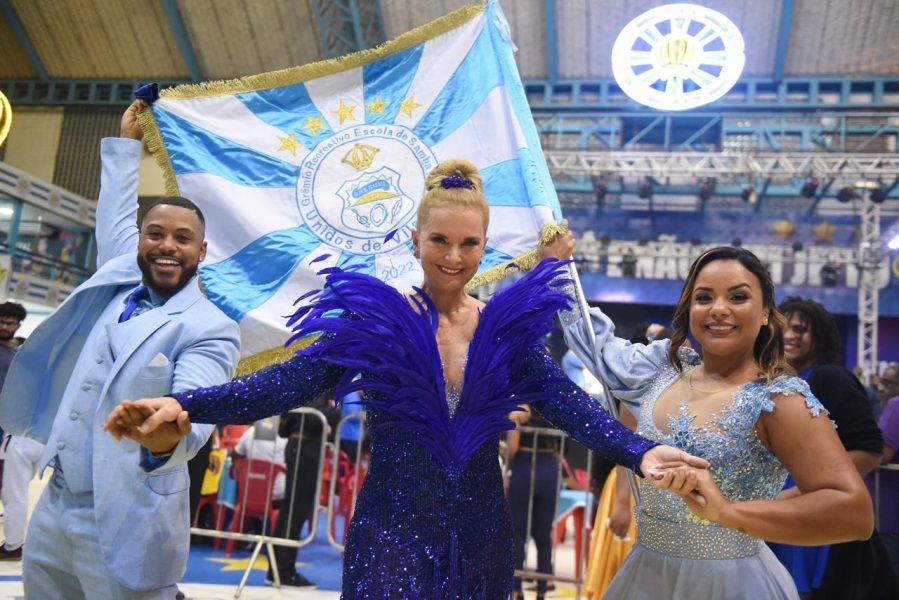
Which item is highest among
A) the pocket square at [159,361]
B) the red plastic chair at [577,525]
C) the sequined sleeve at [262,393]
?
the pocket square at [159,361]

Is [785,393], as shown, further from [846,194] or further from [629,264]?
[629,264]

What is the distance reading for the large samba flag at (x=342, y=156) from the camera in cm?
313

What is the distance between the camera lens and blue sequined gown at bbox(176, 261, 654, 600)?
5.96 feet

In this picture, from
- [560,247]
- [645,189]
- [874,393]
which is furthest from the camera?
[645,189]

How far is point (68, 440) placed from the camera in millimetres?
2225

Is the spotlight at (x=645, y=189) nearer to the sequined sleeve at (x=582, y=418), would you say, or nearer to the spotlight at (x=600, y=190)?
the spotlight at (x=600, y=190)

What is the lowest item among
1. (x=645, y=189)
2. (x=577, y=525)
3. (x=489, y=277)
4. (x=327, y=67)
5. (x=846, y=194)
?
(x=577, y=525)

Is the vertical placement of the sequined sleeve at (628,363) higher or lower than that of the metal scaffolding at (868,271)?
lower

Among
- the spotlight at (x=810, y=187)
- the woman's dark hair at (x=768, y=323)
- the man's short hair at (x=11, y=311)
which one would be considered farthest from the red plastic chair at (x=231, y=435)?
the spotlight at (x=810, y=187)

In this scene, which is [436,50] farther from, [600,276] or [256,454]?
[600,276]

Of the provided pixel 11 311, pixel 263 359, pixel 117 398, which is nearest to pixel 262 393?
pixel 117 398

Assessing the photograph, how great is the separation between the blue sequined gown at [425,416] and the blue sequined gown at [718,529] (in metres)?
0.30

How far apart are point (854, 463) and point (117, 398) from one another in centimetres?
245

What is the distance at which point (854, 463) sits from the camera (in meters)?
2.81
